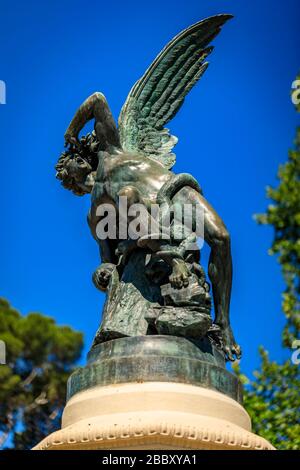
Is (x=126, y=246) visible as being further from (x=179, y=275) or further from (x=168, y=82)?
(x=168, y=82)

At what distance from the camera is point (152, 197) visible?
20.9 feet

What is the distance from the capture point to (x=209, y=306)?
570cm

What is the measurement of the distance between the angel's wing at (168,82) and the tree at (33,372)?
14.8m

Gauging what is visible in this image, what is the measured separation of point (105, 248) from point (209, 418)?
6.97 feet

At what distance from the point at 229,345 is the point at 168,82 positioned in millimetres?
2907

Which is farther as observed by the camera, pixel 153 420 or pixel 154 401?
pixel 154 401

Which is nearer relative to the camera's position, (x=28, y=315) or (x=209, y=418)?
(x=209, y=418)

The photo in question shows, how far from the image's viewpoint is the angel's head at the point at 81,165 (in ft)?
23.2

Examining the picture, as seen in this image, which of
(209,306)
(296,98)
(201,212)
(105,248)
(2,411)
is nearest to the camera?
(209,306)

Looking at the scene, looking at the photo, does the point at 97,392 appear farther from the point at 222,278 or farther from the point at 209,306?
the point at 222,278

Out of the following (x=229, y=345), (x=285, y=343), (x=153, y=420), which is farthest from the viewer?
(x=285, y=343)

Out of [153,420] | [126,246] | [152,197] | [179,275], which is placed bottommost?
[153,420]

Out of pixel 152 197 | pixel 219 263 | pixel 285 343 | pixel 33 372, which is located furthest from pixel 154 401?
pixel 33 372
